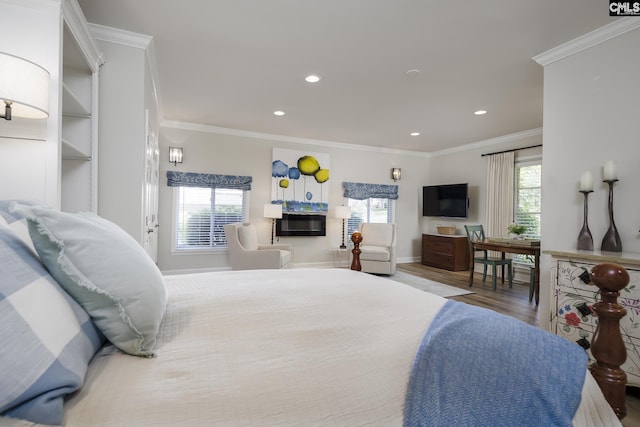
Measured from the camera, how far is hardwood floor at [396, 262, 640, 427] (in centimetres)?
195

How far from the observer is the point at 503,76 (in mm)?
3236

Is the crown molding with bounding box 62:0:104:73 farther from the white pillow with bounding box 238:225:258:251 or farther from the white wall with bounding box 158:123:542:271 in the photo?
the white wall with bounding box 158:123:542:271

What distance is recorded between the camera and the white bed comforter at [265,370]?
61cm

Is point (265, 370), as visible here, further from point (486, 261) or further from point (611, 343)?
point (486, 261)

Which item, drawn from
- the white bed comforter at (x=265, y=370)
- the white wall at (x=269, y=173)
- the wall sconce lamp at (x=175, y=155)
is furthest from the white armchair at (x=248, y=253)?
the white bed comforter at (x=265, y=370)

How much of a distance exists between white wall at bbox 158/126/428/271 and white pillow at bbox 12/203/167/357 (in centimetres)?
477

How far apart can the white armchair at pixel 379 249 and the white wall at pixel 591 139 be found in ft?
9.07

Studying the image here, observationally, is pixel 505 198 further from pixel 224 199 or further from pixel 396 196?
pixel 224 199

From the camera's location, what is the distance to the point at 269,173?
5859mm

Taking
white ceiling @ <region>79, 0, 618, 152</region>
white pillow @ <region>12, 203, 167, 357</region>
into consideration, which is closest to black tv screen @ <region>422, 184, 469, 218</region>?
white ceiling @ <region>79, 0, 618, 152</region>

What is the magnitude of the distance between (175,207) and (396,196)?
14.7 ft

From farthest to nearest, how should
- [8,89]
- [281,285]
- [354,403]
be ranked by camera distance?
[281,285] < [8,89] < [354,403]

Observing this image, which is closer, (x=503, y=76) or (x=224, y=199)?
(x=503, y=76)

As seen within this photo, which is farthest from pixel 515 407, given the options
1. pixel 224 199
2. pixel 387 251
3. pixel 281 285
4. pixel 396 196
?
pixel 396 196
